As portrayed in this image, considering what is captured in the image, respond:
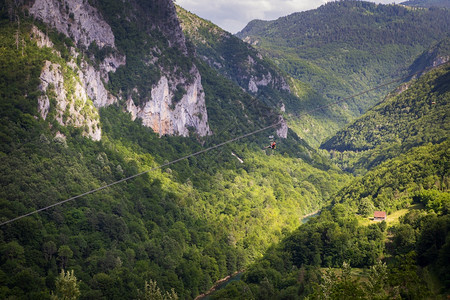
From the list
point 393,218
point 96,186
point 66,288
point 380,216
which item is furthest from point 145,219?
point 393,218

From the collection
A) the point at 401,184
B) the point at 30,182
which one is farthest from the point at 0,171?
the point at 401,184

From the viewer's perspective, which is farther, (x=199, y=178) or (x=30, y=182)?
(x=199, y=178)

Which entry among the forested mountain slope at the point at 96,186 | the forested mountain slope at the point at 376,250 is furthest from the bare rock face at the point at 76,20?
the forested mountain slope at the point at 376,250

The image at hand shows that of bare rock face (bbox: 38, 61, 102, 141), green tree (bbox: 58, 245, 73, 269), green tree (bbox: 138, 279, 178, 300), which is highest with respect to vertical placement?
bare rock face (bbox: 38, 61, 102, 141)

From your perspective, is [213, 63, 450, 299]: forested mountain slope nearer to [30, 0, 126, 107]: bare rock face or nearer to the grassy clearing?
the grassy clearing

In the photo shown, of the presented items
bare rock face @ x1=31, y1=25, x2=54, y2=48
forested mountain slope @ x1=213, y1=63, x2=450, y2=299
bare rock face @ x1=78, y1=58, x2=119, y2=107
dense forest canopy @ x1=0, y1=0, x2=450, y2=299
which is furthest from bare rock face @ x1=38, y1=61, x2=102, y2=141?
forested mountain slope @ x1=213, y1=63, x2=450, y2=299

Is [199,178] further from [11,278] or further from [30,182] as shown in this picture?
[11,278]
